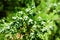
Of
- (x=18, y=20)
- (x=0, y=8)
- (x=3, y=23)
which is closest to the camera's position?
(x=18, y=20)

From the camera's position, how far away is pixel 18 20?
2.46 meters

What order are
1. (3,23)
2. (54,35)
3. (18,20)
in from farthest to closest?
Answer: (54,35)
(3,23)
(18,20)

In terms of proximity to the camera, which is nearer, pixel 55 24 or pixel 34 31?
pixel 34 31

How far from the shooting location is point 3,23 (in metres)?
2.75

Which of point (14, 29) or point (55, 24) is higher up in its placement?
point (14, 29)

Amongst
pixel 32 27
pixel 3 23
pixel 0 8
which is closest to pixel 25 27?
pixel 32 27

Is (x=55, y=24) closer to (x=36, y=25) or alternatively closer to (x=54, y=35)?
Answer: (x=54, y=35)

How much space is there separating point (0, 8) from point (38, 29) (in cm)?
138

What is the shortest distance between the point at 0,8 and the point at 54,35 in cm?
125

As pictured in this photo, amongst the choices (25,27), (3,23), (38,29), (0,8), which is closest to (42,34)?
(38,29)

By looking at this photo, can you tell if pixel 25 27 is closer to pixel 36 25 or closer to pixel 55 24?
pixel 36 25

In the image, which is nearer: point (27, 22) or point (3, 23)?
point (27, 22)

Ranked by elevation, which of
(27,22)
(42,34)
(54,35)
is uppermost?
(27,22)

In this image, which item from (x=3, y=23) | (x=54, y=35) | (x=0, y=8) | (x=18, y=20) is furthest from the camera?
(x=0, y=8)
